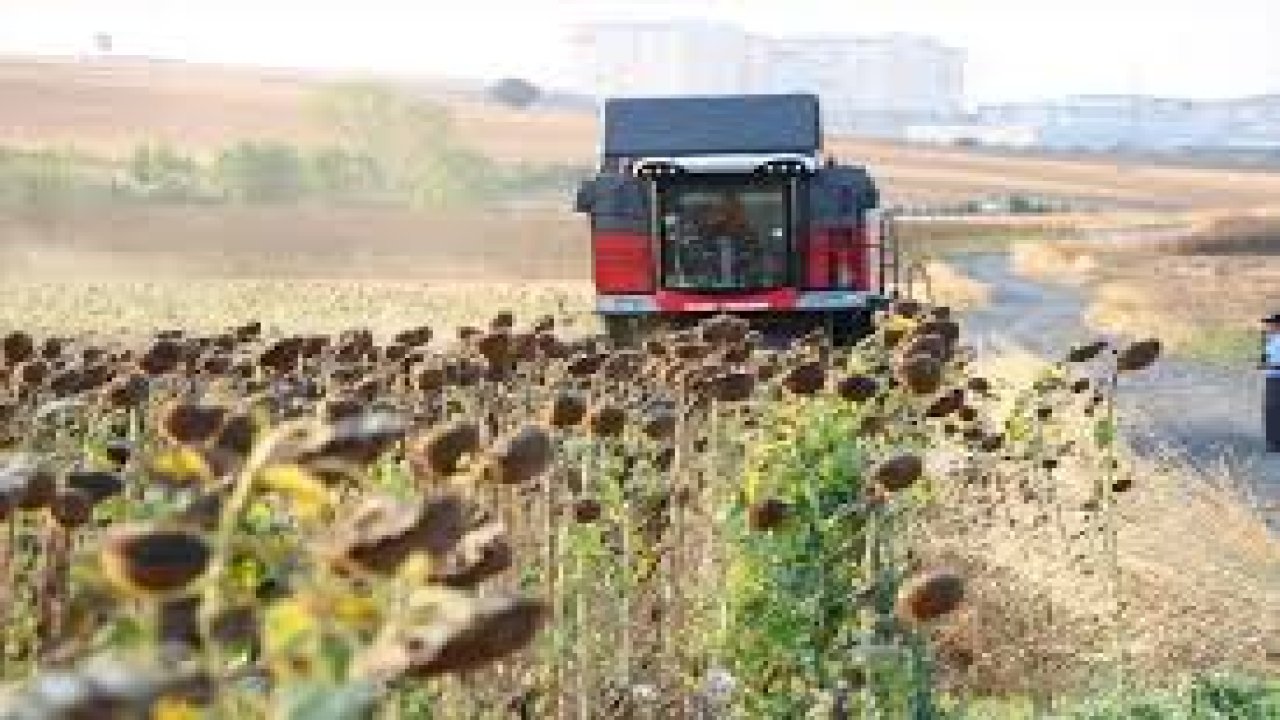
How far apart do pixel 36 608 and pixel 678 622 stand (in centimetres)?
314

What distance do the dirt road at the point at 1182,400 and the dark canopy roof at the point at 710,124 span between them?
3382mm

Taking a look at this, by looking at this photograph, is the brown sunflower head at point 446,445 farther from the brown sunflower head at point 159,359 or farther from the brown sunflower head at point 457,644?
the brown sunflower head at point 159,359

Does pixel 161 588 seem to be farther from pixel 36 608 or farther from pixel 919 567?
pixel 919 567

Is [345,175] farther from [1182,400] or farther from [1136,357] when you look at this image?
[1136,357]

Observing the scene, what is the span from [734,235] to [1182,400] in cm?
752

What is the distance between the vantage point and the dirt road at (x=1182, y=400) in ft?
64.7

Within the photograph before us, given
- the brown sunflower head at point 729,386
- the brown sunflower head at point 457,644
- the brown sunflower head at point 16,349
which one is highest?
the brown sunflower head at point 457,644

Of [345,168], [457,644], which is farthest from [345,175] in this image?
[457,644]

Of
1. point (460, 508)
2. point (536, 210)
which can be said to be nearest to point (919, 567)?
point (460, 508)

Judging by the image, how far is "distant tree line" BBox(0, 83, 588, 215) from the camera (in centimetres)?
9038

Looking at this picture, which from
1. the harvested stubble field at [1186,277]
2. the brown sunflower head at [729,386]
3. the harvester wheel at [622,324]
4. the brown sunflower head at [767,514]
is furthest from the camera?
the harvested stubble field at [1186,277]

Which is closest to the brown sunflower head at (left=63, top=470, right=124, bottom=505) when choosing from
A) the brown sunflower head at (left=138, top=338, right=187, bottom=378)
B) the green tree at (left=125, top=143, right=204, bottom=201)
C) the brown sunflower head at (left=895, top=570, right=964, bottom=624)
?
the brown sunflower head at (left=895, top=570, right=964, bottom=624)

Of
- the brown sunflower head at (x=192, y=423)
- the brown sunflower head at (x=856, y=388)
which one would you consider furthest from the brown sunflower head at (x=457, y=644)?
the brown sunflower head at (x=856, y=388)

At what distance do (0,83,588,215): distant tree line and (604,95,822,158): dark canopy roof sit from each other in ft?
205
